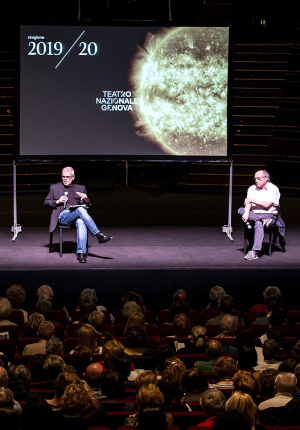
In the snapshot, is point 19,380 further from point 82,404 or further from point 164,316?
point 164,316

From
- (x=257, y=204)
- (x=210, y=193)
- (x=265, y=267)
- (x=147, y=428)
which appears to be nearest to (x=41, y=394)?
(x=147, y=428)

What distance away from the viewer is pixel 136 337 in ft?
14.4

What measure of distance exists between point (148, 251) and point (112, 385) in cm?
381

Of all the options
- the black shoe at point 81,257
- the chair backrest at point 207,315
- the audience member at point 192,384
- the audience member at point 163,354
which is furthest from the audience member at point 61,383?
the black shoe at point 81,257

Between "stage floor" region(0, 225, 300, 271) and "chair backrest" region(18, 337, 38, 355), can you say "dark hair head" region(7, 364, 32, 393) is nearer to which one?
"chair backrest" region(18, 337, 38, 355)

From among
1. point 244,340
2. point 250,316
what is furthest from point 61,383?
point 250,316

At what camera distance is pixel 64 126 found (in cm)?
753

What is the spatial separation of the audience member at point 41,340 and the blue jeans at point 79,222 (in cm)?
224

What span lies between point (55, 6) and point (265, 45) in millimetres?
4008

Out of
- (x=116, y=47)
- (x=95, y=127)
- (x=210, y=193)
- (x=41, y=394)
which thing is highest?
(x=116, y=47)

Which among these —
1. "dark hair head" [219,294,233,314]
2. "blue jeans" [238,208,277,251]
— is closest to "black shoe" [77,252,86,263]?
"blue jeans" [238,208,277,251]

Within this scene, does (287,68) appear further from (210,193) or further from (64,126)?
(64,126)

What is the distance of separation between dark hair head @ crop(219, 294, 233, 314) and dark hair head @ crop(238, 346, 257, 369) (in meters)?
1.33

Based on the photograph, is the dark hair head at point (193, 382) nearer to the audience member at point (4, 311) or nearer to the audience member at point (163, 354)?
the audience member at point (163, 354)
